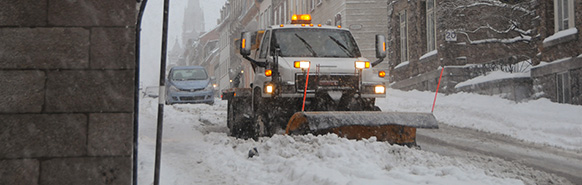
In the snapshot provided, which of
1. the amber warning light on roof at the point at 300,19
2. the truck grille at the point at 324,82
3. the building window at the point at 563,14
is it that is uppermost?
the building window at the point at 563,14

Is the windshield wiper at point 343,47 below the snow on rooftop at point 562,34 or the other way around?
below

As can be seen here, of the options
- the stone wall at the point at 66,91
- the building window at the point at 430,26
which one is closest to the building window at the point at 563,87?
the building window at the point at 430,26

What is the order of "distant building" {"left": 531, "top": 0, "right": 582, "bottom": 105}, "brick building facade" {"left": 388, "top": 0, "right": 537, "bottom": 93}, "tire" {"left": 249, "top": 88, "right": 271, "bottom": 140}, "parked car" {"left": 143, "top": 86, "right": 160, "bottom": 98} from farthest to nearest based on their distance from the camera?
"parked car" {"left": 143, "top": 86, "right": 160, "bottom": 98}, "brick building facade" {"left": 388, "top": 0, "right": 537, "bottom": 93}, "distant building" {"left": 531, "top": 0, "right": 582, "bottom": 105}, "tire" {"left": 249, "top": 88, "right": 271, "bottom": 140}

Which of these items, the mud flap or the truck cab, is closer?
the mud flap

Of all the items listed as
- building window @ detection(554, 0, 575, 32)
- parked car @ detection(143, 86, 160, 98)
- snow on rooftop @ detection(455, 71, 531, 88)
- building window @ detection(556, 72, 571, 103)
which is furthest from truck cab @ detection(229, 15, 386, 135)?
parked car @ detection(143, 86, 160, 98)

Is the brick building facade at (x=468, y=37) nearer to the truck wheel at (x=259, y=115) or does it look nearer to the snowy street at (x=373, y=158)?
the snowy street at (x=373, y=158)

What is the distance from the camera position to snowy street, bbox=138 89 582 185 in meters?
6.20

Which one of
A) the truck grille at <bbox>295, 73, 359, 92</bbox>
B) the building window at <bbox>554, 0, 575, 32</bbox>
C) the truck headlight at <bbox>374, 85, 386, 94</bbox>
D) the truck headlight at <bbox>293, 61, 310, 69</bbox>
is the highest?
the building window at <bbox>554, 0, 575, 32</bbox>

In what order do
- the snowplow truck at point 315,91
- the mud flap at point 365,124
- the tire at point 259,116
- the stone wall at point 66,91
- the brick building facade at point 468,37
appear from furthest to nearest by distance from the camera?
the brick building facade at point 468,37
the tire at point 259,116
the snowplow truck at point 315,91
the mud flap at point 365,124
the stone wall at point 66,91

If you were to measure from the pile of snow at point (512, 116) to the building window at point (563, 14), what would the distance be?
213cm

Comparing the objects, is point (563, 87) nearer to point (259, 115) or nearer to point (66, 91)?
point (259, 115)

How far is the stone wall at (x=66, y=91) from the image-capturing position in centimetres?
446

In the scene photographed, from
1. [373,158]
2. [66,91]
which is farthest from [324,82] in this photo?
[66,91]

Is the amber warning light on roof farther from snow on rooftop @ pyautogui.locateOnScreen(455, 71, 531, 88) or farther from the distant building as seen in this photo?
snow on rooftop @ pyautogui.locateOnScreen(455, 71, 531, 88)
